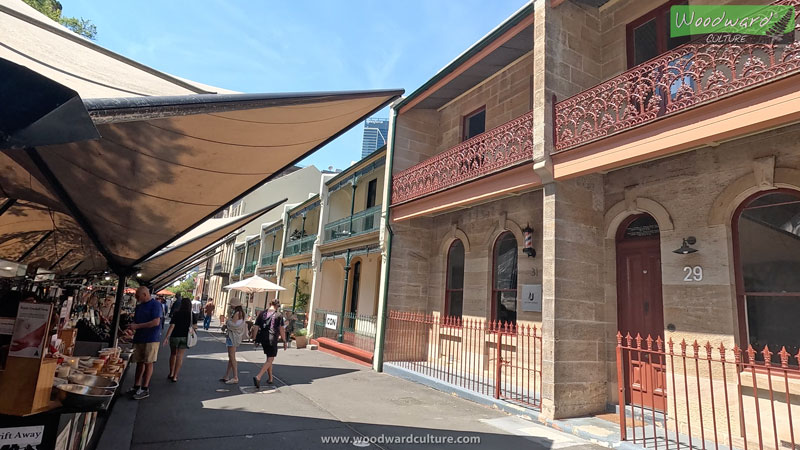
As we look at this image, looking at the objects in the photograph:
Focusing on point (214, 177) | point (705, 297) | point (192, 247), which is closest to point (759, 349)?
point (705, 297)

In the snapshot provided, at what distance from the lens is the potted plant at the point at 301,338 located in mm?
15258

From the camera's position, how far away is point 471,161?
9.39 meters

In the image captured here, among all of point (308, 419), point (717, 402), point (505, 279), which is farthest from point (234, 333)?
point (717, 402)

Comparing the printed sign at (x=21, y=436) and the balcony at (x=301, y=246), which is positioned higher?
the balcony at (x=301, y=246)

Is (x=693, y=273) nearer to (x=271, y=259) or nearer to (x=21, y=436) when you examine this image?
(x=21, y=436)

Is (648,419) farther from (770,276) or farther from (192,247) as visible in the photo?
(192,247)

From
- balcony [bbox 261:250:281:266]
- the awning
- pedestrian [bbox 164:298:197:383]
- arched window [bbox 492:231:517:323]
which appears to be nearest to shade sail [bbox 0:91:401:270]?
the awning

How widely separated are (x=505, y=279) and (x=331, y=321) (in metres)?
7.82

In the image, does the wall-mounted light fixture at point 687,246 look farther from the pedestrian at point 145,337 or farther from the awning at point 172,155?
the pedestrian at point 145,337

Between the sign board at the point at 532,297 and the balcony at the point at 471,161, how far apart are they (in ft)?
7.89

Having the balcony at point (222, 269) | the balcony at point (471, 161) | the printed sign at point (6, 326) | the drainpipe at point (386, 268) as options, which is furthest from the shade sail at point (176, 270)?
the printed sign at point (6, 326)

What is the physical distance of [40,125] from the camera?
60.9 inches

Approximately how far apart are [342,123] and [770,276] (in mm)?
5957

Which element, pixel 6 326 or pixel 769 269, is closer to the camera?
pixel 6 326
